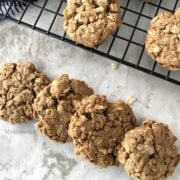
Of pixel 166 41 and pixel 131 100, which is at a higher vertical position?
pixel 166 41

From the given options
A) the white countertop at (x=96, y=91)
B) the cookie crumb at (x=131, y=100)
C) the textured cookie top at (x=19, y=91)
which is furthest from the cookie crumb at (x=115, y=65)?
the textured cookie top at (x=19, y=91)

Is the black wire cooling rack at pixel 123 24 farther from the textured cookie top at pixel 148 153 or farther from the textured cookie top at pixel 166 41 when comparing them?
the textured cookie top at pixel 148 153

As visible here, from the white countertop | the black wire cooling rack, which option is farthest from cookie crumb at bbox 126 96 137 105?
the black wire cooling rack

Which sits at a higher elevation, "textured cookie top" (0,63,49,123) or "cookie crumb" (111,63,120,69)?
"cookie crumb" (111,63,120,69)

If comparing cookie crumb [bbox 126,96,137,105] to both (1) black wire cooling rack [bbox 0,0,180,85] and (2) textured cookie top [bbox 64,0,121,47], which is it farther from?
(2) textured cookie top [bbox 64,0,121,47]

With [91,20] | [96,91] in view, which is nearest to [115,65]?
[96,91]

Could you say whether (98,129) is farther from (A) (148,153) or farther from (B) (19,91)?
(B) (19,91)
